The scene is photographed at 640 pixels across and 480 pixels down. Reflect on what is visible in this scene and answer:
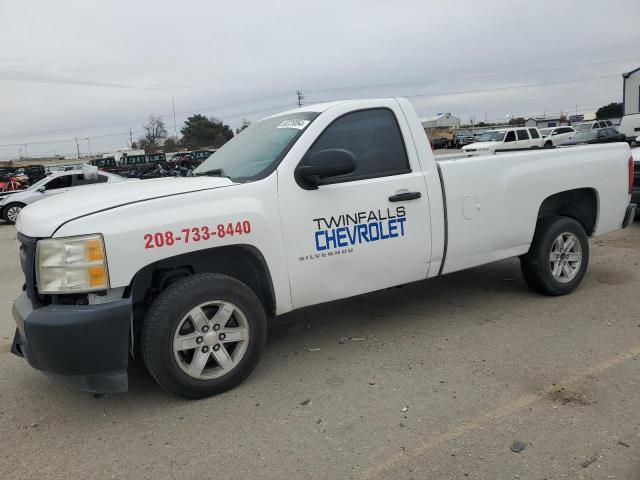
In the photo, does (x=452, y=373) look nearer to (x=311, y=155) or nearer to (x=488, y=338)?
(x=488, y=338)

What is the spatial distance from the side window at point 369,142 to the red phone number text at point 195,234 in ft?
2.83

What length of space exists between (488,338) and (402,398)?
1270 millimetres

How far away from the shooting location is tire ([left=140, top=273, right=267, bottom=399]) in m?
3.24

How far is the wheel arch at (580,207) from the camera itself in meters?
5.34

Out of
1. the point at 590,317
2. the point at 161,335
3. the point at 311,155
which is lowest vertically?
the point at 590,317

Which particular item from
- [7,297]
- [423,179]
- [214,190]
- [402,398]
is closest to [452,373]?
[402,398]

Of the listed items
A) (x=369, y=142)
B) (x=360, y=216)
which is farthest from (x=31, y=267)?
(x=369, y=142)

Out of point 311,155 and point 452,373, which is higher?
point 311,155

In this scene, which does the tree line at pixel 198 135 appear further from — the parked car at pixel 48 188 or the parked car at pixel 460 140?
the parked car at pixel 48 188

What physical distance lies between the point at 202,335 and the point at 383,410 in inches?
48.2

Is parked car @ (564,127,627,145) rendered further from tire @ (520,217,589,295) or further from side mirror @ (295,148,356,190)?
side mirror @ (295,148,356,190)

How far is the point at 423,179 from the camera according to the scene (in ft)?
13.8

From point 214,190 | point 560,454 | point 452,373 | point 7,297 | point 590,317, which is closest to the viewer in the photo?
point 560,454

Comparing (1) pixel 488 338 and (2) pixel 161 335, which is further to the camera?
(1) pixel 488 338
